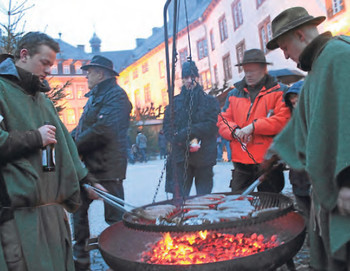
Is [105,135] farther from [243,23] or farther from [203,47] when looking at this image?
[243,23]

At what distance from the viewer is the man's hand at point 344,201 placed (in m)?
1.45

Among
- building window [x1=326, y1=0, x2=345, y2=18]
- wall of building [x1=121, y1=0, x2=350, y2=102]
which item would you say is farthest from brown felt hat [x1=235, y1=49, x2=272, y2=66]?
building window [x1=326, y1=0, x2=345, y2=18]

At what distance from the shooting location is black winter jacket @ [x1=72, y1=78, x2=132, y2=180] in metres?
3.65

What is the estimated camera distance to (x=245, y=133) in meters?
3.45

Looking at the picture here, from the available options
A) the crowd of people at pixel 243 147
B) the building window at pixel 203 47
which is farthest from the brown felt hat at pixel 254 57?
the building window at pixel 203 47

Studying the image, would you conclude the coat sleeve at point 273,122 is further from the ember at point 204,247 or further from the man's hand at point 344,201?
the man's hand at point 344,201

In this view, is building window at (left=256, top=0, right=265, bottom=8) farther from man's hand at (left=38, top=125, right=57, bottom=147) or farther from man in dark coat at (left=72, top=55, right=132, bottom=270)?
man's hand at (left=38, top=125, right=57, bottom=147)

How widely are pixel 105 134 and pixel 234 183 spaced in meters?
1.56

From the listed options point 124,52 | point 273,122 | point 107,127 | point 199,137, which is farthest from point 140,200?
point 124,52

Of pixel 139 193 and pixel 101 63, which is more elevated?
pixel 101 63

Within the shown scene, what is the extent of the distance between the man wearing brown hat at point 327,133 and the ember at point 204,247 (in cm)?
79

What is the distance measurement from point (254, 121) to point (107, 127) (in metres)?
1.60

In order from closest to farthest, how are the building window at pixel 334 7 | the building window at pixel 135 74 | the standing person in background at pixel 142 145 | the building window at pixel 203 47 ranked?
the building window at pixel 203 47 < the building window at pixel 334 7 < the building window at pixel 135 74 < the standing person in background at pixel 142 145

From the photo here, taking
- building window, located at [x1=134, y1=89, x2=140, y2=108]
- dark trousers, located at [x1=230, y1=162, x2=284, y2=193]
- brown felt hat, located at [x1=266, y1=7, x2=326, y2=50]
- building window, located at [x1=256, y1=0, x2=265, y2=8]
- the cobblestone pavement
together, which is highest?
building window, located at [x1=256, y1=0, x2=265, y2=8]
